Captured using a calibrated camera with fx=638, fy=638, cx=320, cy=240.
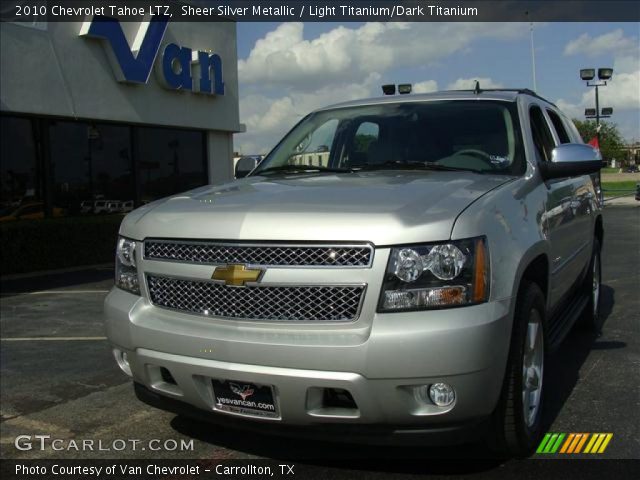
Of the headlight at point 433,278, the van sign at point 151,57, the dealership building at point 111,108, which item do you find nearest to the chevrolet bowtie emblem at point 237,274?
the headlight at point 433,278

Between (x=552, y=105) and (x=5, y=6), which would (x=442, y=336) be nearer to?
(x=552, y=105)

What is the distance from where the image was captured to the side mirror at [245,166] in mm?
4648

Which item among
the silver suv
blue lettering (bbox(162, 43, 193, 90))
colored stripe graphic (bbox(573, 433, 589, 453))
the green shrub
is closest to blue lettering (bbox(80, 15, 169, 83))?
blue lettering (bbox(162, 43, 193, 90))

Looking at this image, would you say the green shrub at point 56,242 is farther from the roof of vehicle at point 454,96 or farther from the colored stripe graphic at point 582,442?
the colored stripe graphic at point 582,442

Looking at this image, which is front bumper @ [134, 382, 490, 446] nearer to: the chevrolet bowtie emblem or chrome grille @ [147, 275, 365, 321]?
chrome grille @ [147, 275, 365, 321]

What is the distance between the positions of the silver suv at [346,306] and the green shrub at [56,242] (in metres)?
9.14

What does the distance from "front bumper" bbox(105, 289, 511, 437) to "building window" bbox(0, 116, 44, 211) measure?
11454 mm

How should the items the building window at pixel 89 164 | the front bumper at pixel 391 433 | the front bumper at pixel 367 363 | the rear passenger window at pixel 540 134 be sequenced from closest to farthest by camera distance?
the front bumper at pixel 367 363 < the front bumper at pixel 391 433 < the rear passenger window at pixel 540 134 < the building window at pixel 89 164

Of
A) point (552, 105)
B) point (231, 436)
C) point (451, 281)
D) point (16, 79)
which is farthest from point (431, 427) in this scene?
point (16, 79)

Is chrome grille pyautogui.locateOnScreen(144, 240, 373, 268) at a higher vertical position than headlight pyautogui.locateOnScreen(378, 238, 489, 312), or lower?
higher

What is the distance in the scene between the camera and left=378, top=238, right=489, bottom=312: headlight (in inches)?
99.5

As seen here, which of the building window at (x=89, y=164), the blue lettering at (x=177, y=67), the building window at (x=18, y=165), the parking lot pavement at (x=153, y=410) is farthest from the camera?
the blue lettering at (x=177, y=67)

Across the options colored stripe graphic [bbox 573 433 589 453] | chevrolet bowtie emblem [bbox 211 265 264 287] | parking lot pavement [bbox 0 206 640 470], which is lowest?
parking lot pavement [bbox 0 206 640 470]

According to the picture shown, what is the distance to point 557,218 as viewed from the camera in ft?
12.6
